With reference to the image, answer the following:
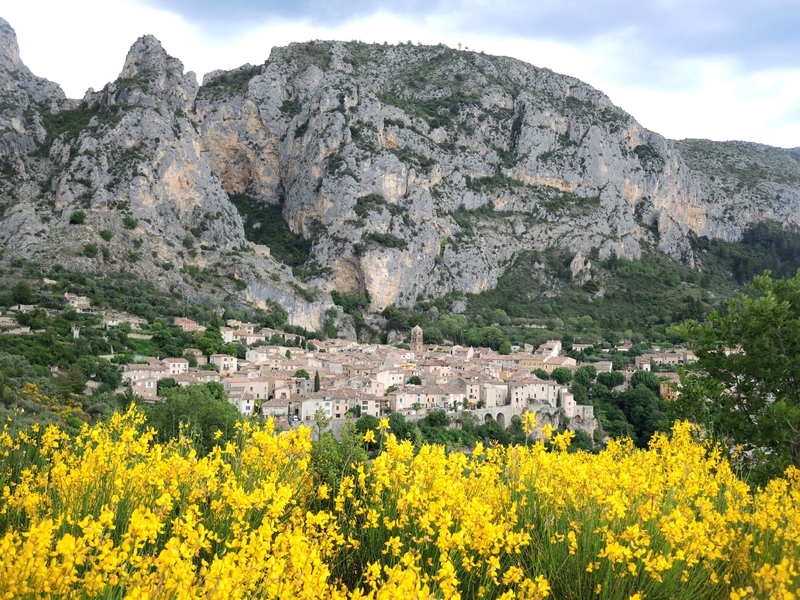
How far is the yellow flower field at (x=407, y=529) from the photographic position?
252cm

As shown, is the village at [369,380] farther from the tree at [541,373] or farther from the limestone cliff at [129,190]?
the limestone cliff at [129,190]

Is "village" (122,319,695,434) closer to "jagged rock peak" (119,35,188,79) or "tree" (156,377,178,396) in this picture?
"tree" (156,377,178,396)

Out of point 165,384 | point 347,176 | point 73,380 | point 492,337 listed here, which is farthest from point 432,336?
point 73,380

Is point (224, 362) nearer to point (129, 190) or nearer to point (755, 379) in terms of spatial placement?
point (129, 190)

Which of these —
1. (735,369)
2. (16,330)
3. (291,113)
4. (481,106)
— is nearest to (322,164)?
(291,113)

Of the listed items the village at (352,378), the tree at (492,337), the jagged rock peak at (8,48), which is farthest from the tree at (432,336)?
the jagged rock peak at (8,48)

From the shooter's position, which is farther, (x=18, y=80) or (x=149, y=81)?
(x=18, y=80)

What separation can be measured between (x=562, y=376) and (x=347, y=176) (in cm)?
4498

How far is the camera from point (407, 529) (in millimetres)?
4148

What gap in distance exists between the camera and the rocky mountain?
65562 millimetres

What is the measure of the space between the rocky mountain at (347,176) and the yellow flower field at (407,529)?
2279 inches

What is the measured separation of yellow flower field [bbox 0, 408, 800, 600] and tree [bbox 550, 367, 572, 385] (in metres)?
43.5

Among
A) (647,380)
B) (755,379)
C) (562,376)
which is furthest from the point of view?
(562,376)

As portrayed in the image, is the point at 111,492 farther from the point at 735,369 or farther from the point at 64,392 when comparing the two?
the point at 64,392
